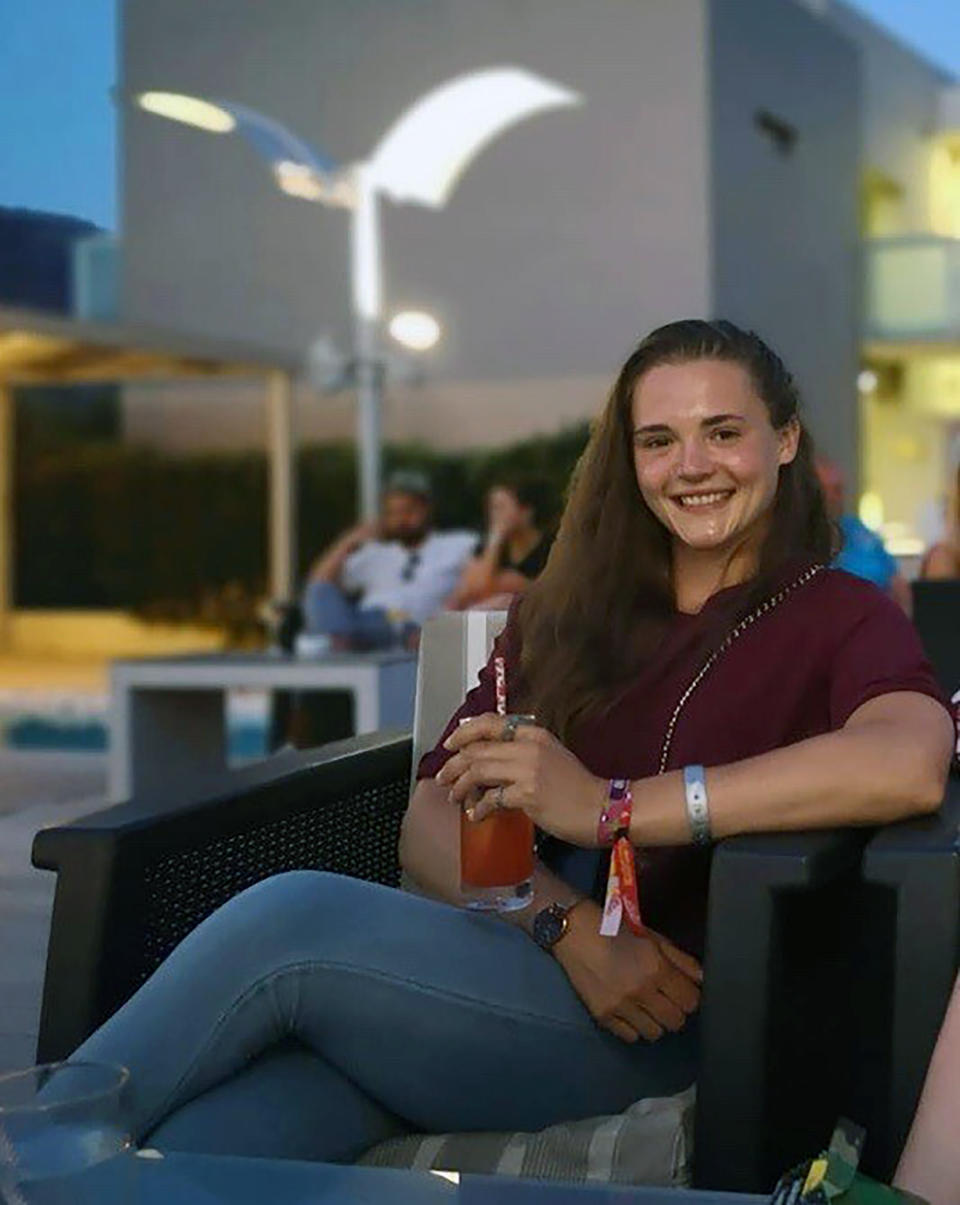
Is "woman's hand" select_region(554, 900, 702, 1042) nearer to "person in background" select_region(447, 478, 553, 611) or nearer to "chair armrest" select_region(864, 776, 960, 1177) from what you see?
"chair armrest" select_region(864, 776, 960, 1177)

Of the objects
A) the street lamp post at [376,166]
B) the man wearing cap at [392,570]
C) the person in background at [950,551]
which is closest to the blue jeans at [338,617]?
the man wearing cap at [392,570]

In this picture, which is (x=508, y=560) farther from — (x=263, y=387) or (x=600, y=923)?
(x=263, y=387)

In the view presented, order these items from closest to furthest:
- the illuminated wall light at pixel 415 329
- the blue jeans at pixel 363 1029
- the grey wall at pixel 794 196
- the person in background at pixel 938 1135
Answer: the person in background at pixel 938 1135
the blue jeans at pixel 363 1029
the illuminated wall light at pixel 415 329
the grey wall at pixel 794 196

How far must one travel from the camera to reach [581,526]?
2.13 metres

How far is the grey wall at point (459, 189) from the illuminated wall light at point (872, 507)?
3.63 meters

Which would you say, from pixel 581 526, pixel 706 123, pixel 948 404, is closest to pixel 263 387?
pixel 706 123

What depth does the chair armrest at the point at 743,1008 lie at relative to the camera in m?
1.63

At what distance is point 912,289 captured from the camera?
17562mm

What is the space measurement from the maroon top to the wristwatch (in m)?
0.09

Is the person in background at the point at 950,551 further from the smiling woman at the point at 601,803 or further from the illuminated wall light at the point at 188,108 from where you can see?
the illuminated wall light at the point at 188,108

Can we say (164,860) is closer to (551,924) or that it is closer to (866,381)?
(551,924)

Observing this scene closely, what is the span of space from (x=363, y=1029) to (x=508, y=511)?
15.0 ft

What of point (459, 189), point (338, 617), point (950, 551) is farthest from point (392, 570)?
point (459, 189)

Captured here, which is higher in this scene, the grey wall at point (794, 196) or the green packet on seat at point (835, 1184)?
the grey wall at point (794, 196)
